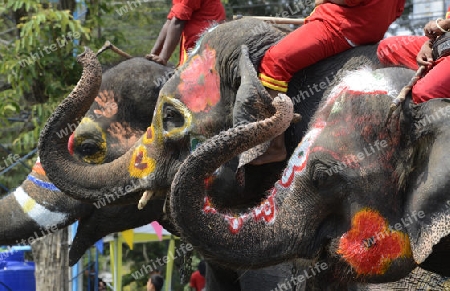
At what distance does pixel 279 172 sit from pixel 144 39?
5419 millimetres

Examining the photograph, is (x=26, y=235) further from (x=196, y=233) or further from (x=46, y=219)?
(x=196, y=233)

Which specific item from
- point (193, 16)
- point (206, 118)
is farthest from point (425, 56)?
point (193, 16)

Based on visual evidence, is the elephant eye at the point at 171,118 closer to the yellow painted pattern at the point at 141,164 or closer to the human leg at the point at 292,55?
the yellow painted pattern at the point at 141,164

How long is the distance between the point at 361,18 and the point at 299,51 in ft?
0.95

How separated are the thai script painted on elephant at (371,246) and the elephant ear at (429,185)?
77 millimetres

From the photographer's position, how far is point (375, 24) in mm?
→ 4078

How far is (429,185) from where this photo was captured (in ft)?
11.0

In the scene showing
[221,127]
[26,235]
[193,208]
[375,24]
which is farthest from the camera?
[26,235]

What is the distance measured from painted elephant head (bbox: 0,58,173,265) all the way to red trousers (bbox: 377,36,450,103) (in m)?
1.83

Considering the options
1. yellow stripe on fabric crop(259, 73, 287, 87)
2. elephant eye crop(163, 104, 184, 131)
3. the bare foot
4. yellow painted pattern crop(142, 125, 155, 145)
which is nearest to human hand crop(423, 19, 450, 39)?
yellow stripe on fabric crop(259, 73, 287, 87)

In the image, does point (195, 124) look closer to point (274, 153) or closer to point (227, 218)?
point (274, 153)

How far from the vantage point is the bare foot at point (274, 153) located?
13.8ft

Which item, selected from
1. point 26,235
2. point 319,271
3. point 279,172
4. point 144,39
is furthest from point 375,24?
point 144,39

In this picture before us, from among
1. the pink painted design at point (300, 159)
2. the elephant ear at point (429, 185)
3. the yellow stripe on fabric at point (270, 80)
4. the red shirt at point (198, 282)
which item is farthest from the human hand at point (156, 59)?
the red shirt at point (198, 282)
